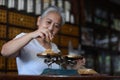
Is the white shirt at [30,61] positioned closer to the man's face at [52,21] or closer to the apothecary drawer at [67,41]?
the man's face at [52,21]

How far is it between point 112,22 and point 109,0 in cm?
56

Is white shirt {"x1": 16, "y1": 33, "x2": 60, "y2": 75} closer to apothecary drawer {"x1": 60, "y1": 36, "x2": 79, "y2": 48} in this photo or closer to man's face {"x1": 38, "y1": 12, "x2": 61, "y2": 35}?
man's face {"x1": 38, "y1": 12, "x2": 61, "y2": 35}

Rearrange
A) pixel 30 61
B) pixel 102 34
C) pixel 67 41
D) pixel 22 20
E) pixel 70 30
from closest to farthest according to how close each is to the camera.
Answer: pixel 30 61 < pixel 22 20 < pixel 67 41 < pixel 70 30 < pixel 102 34

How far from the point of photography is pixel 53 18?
195cm

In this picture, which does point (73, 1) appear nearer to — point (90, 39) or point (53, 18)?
point (90, 39)

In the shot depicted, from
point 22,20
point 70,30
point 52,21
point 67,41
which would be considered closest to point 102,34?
point 70,30

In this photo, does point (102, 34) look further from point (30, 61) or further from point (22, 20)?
point (30, 61)

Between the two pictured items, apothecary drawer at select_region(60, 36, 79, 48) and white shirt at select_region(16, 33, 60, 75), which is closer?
white shirt at select_region(16, 33, 60, 75)

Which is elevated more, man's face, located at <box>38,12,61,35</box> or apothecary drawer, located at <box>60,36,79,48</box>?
man's face, located at <box>38,12,61,35</box>

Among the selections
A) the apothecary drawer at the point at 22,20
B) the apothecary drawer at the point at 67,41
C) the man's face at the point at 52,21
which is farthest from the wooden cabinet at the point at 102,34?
the man's face at the point at 52,21

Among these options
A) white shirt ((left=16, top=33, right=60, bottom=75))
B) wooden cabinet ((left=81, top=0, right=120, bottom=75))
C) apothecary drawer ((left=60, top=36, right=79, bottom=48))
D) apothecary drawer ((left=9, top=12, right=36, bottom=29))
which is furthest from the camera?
wooden cabinet ((left=81, top=0, right=120, bottom=75))

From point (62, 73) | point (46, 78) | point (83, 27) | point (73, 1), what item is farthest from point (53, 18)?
point (83, 27)

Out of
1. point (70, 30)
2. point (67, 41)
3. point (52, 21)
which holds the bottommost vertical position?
point (67, 41)

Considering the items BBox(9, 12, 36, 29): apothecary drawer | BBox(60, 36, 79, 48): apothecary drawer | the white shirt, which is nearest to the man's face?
the white shirt
